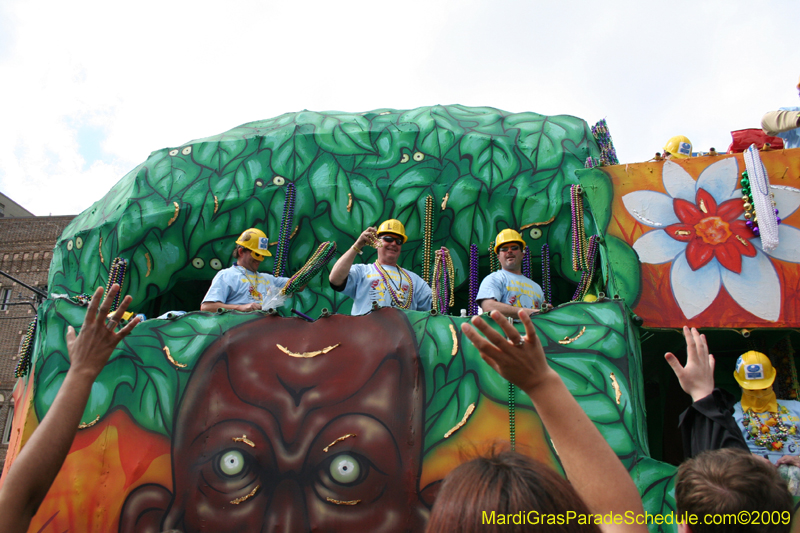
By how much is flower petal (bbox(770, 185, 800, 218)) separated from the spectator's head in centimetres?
399

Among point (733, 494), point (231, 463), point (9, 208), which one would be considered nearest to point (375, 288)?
point (231, 463)

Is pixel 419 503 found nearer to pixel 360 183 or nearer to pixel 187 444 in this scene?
pixel 187 444

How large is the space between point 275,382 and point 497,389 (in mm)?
1398

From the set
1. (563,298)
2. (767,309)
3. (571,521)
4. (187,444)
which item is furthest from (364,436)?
(563,298)

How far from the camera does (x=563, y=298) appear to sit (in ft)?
22.4

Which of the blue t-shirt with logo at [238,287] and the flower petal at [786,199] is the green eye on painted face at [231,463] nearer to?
the blue t-shirt with logo at [238,287]

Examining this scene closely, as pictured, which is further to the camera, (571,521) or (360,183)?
(360,183)

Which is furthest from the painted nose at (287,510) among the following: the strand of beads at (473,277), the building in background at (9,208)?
the building in background at (9,208)

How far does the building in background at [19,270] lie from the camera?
14.7m

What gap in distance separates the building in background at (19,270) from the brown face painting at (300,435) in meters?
13.0

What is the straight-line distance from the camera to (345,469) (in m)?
3.37

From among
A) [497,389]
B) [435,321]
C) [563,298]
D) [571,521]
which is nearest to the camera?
[571,521]

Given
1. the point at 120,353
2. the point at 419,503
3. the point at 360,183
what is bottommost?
the point at 419,503

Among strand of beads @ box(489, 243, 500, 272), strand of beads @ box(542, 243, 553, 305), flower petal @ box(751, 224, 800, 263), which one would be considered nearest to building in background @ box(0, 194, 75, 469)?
strand of beads @ box(489, 243, 500, 272)
